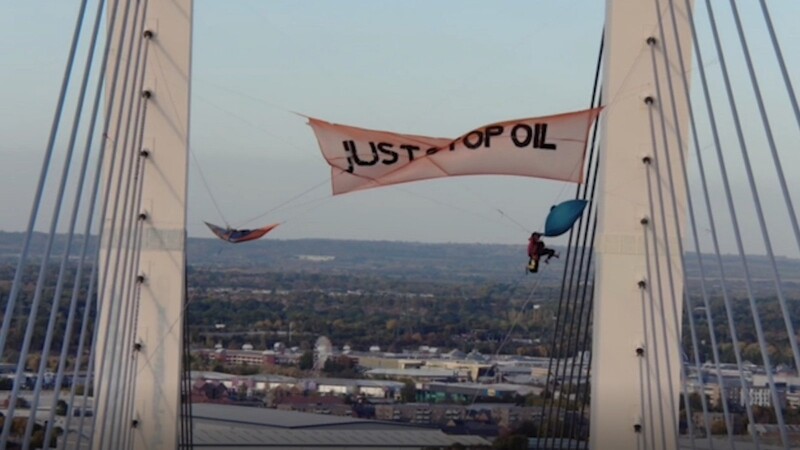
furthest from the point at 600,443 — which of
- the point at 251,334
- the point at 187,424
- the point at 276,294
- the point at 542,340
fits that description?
the point at 276,294

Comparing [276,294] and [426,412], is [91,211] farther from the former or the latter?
[276,294]

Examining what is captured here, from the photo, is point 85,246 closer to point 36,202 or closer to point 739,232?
point 36,202

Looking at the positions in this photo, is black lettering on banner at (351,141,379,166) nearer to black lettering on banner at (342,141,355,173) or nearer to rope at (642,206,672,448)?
black lettering on banner at (342,141,355,173)

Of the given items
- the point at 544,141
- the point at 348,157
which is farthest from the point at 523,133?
the point at 348,157

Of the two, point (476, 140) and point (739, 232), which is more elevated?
point (476, 140)

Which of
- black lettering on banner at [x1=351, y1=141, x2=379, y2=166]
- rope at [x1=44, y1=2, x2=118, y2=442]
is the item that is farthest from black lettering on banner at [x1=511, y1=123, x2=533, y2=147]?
rope at [x1=44, y1=2, x2=118, y2=442]
